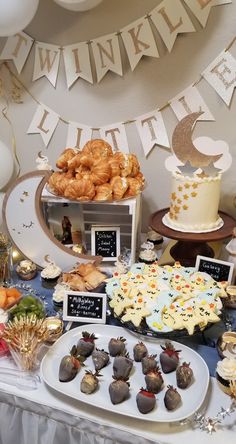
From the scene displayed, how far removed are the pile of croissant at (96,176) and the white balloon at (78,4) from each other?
0.39 metres

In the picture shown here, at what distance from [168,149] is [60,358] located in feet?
2.63

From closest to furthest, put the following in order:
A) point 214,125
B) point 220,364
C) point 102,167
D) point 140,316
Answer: point 220,364 < point 140,316 < point 102,167 < point 214,125

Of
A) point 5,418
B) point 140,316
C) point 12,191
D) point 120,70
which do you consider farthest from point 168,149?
point 5,418

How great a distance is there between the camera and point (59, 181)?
3.78ft

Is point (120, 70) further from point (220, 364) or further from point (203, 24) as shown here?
point (220, 364)

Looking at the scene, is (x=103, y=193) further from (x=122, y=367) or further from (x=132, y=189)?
(x=122, y=367)

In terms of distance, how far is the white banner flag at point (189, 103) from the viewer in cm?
128

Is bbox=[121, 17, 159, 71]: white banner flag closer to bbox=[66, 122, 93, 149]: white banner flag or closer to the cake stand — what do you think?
bbox=[66, 122, 93, 149]: white banner flag

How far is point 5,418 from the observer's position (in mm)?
886

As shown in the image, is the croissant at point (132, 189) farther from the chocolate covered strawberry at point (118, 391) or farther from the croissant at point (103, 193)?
the chocolate covered strawberry at point (118, 391)

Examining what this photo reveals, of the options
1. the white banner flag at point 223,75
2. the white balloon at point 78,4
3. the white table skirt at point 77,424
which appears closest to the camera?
the white table skirt at point 77,424

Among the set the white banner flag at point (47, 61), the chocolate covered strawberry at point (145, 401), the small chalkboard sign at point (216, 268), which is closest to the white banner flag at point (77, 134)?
the white banner flag at point (47, 61)

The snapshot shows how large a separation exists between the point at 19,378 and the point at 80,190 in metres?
0.51

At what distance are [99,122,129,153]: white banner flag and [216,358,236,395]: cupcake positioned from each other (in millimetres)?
839
